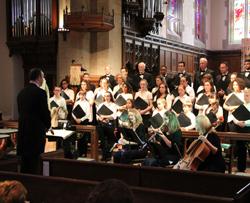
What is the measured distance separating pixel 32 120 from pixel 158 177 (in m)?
1.75

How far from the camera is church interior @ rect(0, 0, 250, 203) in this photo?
379 centimetres

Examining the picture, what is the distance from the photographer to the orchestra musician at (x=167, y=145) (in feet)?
20.0

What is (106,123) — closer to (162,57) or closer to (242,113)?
(242,113)

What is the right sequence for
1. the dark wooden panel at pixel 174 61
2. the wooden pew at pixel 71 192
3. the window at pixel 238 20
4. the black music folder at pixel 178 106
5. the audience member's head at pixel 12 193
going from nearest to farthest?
the audience member's head at pixel 12 193 < the wooden pew at pixel 71 192 < the black music folder at pixel 178 106 < the dark wooden panel at pixel 174 61 < the window at pixel 238 20

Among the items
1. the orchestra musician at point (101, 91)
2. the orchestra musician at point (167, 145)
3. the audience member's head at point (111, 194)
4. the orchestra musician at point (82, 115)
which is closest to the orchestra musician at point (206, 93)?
the orchestra musician at point (167, 145)

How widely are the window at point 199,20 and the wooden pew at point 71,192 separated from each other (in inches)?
557

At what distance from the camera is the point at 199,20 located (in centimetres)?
1752

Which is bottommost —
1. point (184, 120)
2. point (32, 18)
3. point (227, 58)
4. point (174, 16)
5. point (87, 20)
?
point (184, 120)

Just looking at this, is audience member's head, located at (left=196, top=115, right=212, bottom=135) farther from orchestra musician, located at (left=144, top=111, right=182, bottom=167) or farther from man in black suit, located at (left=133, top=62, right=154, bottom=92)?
man in black suit, located at (left=133, top=62, right=154, bottom=92)

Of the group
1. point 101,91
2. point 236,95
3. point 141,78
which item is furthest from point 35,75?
point 141,78

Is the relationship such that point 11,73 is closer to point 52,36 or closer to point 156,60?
point 52,36

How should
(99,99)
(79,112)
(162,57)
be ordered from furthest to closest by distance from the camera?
1. (162,57)
2. (99,99)
3. (79,112)

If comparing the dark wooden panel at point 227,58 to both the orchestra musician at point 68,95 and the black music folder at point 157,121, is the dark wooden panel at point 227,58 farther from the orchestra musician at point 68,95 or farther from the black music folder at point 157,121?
the black music folder at point 157,121

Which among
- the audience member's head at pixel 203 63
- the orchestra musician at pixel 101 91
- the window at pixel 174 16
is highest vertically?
the window at pixel 174 16
